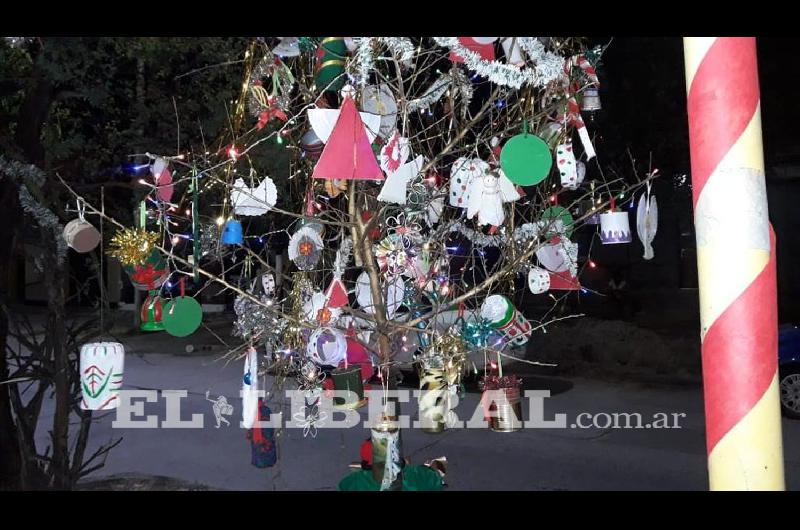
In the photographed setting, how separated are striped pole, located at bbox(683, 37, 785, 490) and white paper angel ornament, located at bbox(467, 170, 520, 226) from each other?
1249 millimetres

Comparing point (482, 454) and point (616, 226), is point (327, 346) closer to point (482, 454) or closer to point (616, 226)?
point (616, 226)

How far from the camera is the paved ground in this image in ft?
18.8

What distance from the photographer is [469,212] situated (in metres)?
2.63

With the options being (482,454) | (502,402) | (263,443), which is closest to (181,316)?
(263,443)

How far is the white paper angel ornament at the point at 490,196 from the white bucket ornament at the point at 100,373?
173 centimetres

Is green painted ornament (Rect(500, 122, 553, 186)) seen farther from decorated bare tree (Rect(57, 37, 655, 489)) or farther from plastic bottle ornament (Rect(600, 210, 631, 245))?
plastic bottle ornament (Rect(600, 210, 631, 245))

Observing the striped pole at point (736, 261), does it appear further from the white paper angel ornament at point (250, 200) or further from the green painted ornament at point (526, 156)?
the white paper angel ornament at point (250, 200)

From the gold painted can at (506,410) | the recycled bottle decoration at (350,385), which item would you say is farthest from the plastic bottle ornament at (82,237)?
the gold painted can at (506,410)

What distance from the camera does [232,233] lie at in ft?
9.31

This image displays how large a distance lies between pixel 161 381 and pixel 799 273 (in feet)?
51.9

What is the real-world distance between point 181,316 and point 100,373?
48 centimetres

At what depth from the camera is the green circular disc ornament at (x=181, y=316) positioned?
273 cm

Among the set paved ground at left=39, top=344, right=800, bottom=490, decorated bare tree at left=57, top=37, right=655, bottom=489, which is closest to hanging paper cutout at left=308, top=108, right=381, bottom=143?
decorated bare tree at left=57, top=37, right=655, bottom=489

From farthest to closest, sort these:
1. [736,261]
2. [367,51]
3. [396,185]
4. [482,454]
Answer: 1. [482,454]
2. [396,185]
3. [367,51]
4. [736,261]
